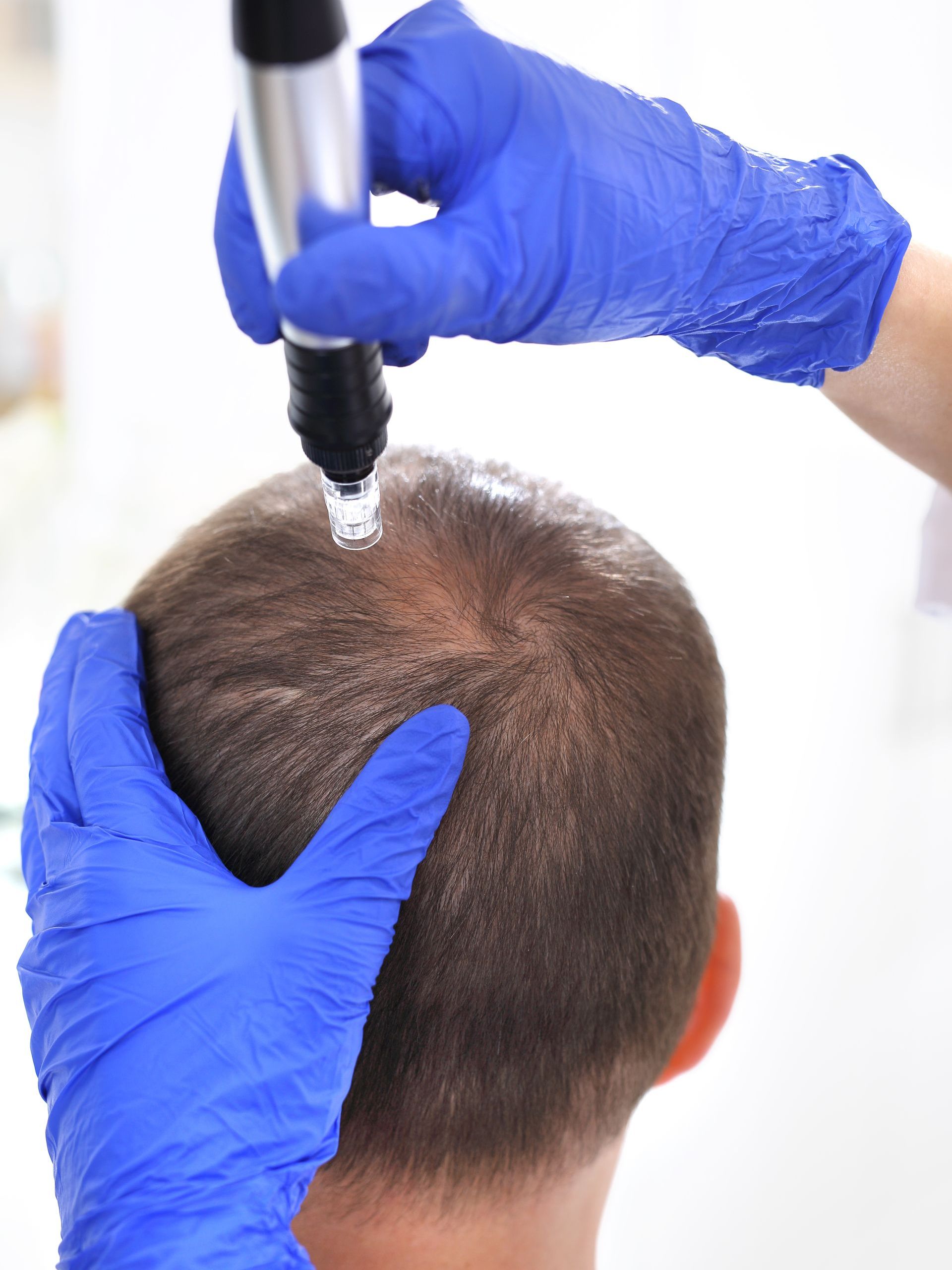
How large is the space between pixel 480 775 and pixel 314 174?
0.43 m

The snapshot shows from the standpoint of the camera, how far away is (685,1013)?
998 mm

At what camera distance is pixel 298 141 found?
548 millimetres

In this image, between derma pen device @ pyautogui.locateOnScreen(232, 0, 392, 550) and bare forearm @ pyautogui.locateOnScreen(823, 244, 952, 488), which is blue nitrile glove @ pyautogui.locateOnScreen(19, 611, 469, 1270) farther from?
bare forearm @ pyautogui.locateOnScreen(823, 244, 952, 488)

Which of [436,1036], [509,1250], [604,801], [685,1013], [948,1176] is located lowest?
[948,1176]

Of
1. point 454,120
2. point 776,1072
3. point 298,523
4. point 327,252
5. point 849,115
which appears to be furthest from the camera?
point 776,1072

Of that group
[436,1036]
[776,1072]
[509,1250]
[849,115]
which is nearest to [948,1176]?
[776,1072]

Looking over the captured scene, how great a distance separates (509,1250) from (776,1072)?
1.28m

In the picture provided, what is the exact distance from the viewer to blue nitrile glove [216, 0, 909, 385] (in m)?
0.65

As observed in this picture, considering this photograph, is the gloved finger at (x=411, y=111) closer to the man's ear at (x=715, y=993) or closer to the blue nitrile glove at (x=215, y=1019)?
the blue nitrile glove at (x=215, y=1019)

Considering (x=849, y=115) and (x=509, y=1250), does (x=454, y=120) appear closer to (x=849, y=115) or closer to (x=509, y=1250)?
(x=509, y=1250)

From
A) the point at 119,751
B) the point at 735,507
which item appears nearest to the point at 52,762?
the point at 119,751

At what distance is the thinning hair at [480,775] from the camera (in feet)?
2.64

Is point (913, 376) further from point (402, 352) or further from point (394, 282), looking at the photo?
point (394, 282)

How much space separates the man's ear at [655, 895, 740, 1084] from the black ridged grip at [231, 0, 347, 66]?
0.84 m
